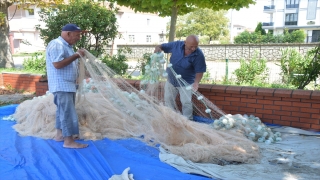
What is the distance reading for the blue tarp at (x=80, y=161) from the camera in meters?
3.12

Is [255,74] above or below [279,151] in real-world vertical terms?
above

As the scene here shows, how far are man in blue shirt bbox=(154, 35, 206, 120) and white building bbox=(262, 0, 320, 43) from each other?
47947 mm

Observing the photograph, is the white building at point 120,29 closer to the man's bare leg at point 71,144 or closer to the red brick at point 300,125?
the red brick at point 300,125

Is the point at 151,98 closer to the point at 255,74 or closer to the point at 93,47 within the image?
the point at 93,47

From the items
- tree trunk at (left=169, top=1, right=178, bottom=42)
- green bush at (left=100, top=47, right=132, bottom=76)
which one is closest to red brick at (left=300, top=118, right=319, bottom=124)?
tree trunk at (left=169, top=1, right=178, bottom=42)

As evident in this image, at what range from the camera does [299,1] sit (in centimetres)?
5284

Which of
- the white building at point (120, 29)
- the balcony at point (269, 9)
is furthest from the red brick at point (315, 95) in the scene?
the balcony at point (269, 9)

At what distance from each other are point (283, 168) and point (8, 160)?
3.01 metres

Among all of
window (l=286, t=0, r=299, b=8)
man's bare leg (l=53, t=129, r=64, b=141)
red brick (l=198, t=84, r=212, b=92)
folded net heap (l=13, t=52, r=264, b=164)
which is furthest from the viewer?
window (l=286, t=0, r=299, b=8)

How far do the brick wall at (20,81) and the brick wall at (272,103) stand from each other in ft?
16.5

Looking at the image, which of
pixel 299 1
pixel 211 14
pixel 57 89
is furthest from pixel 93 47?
pixel 299 1

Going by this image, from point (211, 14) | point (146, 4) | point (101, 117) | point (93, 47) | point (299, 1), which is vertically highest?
point (299, 1)

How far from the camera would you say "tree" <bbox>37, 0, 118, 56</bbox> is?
709cm

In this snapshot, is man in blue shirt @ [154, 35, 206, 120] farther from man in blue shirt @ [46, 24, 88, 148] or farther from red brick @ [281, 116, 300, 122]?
man in blue shirt @ [46, 24, 88, 148]
